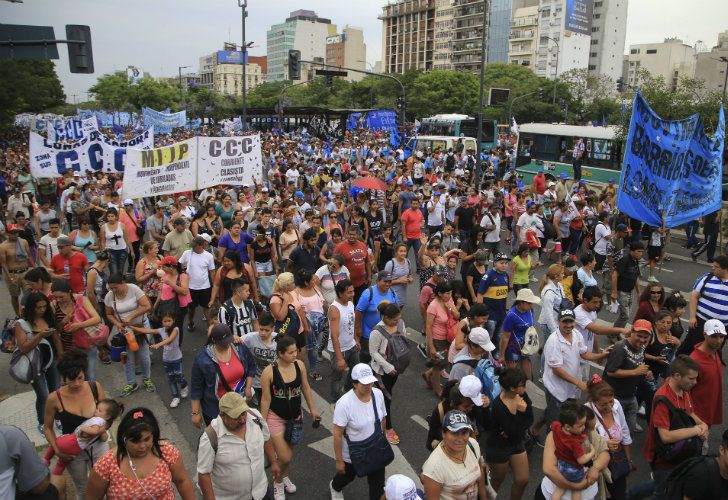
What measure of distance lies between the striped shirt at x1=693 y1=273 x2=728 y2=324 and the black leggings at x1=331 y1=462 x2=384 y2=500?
4170 mm

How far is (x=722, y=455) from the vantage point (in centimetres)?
322

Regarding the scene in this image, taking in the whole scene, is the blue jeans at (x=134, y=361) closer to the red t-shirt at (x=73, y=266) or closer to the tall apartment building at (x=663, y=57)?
the red t-shirt at (x=73, y=266)

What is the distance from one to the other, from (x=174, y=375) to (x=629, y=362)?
452 centimetres

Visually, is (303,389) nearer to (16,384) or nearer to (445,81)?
(16,384)

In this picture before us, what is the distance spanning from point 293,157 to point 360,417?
19722 mm

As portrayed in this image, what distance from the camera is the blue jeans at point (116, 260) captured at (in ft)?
29.6

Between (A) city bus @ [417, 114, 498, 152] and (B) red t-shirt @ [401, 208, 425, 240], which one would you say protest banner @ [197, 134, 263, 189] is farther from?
(A) city bus @ [417, 114, 498, 152]

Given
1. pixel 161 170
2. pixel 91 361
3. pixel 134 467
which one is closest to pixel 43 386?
pixel 91 361

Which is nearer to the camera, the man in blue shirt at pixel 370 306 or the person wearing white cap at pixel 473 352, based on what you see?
the person wearing white cap at pixel 473 352

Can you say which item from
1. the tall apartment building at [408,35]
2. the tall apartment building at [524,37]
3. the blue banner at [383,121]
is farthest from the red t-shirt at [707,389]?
the tall apartment building at [408,35]

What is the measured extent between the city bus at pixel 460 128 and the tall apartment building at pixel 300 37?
152043mm

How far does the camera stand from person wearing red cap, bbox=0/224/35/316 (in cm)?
774

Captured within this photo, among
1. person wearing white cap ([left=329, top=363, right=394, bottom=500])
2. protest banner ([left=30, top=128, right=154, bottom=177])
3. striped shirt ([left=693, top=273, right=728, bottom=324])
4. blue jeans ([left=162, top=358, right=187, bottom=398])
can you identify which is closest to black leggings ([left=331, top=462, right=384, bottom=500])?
person wearing white cap ([left=329, top=363, right=394, bottom=500])

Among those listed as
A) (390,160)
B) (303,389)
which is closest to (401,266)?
(303,389)
